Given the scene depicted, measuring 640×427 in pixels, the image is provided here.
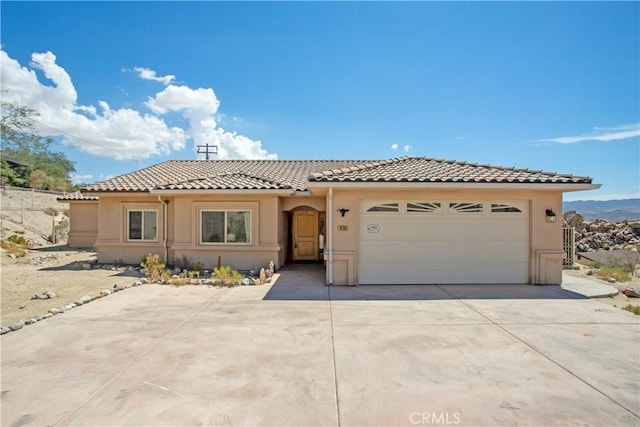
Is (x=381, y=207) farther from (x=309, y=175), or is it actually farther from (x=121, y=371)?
(x=121, y=371)

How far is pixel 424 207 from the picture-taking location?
35.9 feet

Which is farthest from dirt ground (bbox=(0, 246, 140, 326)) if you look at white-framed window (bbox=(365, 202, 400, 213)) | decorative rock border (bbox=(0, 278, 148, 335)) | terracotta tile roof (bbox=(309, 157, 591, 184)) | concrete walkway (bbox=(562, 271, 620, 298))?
concrete walkway (bbox=(562, 271, 620, 298))

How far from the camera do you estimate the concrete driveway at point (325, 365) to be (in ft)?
12.9

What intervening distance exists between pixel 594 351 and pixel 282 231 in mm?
10620

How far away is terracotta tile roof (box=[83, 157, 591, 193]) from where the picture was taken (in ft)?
33.8

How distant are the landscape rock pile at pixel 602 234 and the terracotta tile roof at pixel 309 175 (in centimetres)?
1280

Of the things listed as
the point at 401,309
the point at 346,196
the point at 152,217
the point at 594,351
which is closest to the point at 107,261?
the point at 152,217

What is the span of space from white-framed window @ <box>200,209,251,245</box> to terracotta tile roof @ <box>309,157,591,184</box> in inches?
158

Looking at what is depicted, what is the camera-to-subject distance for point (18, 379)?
467cm

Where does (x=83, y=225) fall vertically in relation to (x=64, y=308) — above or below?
above

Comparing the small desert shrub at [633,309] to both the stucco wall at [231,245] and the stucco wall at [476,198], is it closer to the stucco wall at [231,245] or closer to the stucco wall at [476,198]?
the stucco wall at [476,198]

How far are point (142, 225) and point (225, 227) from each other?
417cm

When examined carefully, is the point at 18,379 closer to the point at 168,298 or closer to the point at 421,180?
the point at 168,298

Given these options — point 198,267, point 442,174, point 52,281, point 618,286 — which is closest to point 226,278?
point 198,267
